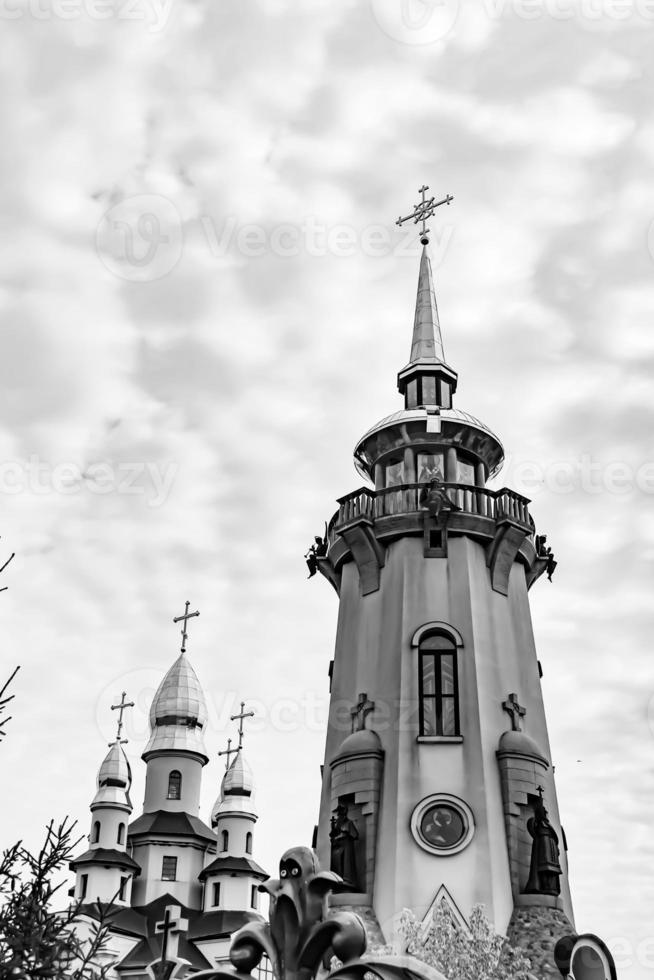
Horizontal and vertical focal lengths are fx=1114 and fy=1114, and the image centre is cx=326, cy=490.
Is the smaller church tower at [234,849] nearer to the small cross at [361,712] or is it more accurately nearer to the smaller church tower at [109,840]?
the smaller church tower at [109,840]

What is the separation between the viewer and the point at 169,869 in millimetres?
54281

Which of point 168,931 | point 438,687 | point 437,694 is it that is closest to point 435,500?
point 438,687

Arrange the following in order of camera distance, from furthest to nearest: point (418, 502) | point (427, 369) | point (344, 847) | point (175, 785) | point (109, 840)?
point (175, 785) < point (109, 840) < point (427, 369) < point (418, 502) < point (344, 847)

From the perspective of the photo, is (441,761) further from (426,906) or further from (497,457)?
(497,457)

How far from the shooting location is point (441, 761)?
26.4 m

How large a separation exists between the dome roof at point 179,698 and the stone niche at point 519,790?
111ft

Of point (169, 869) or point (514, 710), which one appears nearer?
point (514, 710)

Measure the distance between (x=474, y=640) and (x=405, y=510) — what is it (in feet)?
13.3

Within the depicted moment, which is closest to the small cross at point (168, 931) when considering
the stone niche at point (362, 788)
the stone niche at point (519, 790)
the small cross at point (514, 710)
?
the stone niche at point (362, 788)

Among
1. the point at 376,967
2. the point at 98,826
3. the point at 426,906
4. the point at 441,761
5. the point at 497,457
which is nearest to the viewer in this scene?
the point at 376,967

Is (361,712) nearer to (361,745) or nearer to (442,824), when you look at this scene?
(361,745)

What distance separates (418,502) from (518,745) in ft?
22.7

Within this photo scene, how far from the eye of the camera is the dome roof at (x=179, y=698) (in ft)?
190

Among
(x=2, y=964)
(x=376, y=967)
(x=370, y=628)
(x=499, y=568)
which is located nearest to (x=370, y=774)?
(x=370, y=628)
